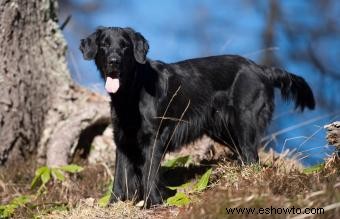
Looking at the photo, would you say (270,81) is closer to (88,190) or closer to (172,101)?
(172,101)

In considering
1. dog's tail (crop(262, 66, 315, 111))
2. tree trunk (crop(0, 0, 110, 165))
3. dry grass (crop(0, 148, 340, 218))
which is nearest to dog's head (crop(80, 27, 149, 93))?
dry grass (crop(0, 148, 340, 218))

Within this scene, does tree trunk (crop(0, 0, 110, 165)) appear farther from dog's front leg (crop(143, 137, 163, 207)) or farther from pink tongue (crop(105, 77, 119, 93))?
pink tongue (crop(105, 77, 119, 93))

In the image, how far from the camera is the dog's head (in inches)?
249

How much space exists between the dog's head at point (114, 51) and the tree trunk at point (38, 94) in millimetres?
2290

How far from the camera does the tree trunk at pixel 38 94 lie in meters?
8.61

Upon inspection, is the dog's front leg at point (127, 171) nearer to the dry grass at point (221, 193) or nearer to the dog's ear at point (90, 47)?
the dry grass at point (221, 193)

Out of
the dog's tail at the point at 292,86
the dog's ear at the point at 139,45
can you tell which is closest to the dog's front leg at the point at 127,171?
the dog's ear at the point at 139,45

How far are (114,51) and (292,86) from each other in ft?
7.68

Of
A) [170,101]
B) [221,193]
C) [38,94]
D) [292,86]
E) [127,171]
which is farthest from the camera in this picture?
[38,94]

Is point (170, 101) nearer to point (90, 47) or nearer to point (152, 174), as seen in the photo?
point (152, 174)

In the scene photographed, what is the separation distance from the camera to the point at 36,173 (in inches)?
312

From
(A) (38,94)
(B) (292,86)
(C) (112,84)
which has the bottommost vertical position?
(A) (38,94)

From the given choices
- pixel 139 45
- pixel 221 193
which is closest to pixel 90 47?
pixel 139 45

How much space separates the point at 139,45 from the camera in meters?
6.59
